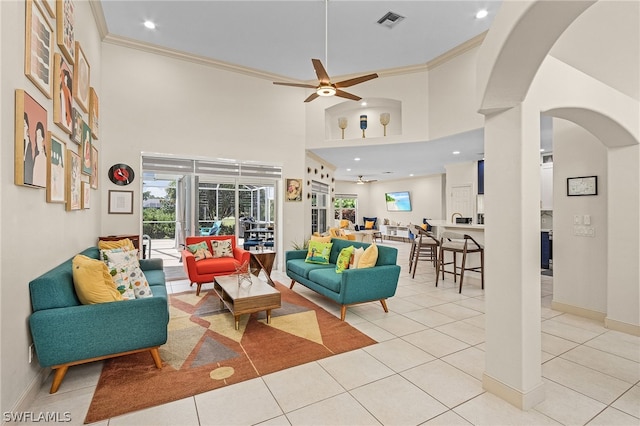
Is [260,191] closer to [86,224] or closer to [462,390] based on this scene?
[86,224]

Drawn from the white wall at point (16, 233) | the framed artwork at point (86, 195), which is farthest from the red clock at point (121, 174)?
the white wall at point (16, 233)

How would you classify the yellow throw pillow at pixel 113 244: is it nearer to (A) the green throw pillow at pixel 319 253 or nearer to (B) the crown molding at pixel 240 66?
(A) the green throw pillow at pixel 319 253

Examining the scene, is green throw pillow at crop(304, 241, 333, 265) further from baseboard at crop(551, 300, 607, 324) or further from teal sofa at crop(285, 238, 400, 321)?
baseboard at crop(551, 300, 607, 324)

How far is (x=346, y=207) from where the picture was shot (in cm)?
1532

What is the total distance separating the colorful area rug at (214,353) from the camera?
2322mm

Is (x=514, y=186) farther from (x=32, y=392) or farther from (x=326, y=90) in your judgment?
(x=32, y=392)

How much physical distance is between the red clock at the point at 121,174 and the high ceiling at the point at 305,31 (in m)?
2.24

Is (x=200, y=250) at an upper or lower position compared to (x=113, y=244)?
lower

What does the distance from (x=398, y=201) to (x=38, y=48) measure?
12.8 meters

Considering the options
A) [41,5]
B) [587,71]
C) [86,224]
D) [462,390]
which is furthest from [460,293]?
[41,5]

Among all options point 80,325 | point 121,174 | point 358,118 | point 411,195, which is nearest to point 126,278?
point 80,325

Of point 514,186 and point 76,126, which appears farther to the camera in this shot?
point 76,126

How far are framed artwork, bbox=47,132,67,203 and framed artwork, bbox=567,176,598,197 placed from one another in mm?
5762

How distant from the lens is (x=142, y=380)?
249 centimetres
